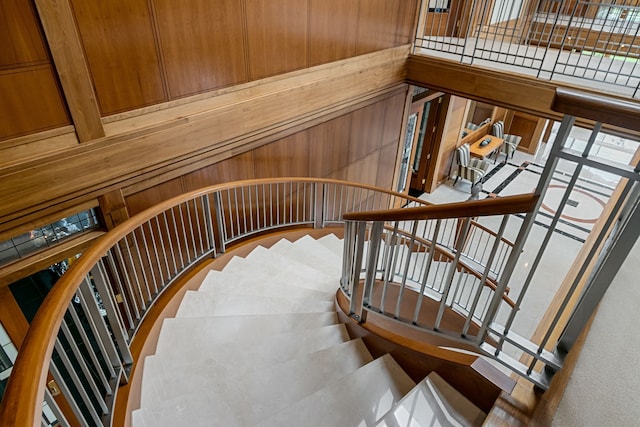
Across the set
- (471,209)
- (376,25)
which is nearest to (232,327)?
(471,209)

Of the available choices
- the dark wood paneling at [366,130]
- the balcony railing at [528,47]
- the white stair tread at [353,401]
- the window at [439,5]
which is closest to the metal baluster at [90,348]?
the white stair tread at [353,401]

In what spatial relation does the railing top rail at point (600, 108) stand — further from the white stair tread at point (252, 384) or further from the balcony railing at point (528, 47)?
the balcony railing at point (528, 47)

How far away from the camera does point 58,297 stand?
136cm

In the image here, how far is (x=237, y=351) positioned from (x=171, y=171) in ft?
5.03

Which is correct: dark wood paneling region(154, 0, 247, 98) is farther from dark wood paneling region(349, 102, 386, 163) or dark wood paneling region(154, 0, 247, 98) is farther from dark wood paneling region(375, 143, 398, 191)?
dark wood paneling region(375, 143, 398, 191)

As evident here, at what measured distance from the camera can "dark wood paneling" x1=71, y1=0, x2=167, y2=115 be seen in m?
2.31

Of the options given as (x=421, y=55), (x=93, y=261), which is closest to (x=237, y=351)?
(x=93, y=261)

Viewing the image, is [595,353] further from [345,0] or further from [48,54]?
[345,0]

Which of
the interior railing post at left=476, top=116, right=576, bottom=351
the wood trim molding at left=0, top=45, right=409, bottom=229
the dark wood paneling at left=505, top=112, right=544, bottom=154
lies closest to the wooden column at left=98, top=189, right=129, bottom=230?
the wood trim molding at left=0, top=45, right=409, bottom=229

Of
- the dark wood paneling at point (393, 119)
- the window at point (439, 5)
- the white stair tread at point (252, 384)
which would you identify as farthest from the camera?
the window at point (439, 5)

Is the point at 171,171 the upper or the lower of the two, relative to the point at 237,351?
upper

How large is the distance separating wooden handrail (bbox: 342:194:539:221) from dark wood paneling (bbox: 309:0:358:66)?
2.64m

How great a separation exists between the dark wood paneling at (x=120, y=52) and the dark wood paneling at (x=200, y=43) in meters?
0.11

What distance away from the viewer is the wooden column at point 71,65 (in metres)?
2.11
